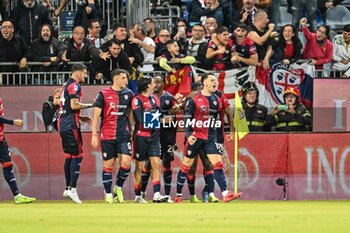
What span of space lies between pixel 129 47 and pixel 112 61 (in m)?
0.82

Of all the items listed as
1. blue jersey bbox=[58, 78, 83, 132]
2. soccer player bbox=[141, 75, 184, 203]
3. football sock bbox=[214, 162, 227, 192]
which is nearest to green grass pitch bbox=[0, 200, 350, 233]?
football sock bbox=[214, 162, 227, 192]

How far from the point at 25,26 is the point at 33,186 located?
406 cm

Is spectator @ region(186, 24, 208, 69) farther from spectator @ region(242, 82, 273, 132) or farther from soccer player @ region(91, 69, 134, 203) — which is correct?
soccer player @ region(91, 69, 134, 203)

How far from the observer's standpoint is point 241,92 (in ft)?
87.5

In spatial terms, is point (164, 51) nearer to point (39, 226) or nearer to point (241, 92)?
point (241, 92)

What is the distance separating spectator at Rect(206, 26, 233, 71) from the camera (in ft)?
87.4

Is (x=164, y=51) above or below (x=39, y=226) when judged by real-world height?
above

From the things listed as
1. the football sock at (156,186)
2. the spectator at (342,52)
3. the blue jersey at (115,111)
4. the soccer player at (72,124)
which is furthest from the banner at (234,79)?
the soccer player at (72,124)

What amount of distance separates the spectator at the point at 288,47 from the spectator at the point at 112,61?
11.0 feet

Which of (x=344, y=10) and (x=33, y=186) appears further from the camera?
(x=344, y=10)

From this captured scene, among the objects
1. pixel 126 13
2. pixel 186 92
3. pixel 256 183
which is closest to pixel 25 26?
pixel 126 13

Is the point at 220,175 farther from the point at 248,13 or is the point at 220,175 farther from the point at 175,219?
the point at 248,13

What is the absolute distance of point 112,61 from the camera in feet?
86.5

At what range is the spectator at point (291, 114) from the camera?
2645 cm
